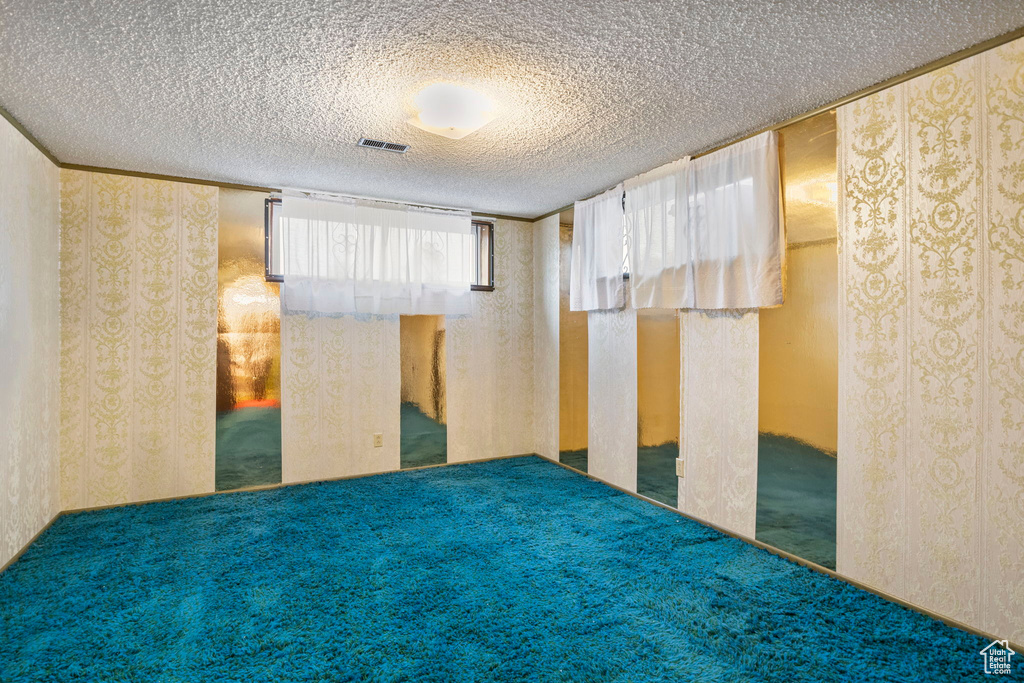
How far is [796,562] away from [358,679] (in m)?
2.22

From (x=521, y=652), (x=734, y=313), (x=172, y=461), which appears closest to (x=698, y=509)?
(x=734, y=313)

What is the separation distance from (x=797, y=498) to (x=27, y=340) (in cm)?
433

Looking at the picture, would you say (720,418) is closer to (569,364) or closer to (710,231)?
(710,231)

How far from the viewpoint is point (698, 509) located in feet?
11.1

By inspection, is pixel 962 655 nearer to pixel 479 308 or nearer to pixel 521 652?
pixel 521 652

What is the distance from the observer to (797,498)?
279 centimetres

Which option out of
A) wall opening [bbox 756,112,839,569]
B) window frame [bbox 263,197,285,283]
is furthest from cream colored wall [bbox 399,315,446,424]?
wall opening [bbox 756,112,839,569]

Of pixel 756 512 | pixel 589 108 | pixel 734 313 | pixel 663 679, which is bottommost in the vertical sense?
pixel 663 679

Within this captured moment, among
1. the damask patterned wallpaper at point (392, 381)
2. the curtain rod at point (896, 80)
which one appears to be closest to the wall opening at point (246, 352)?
the damask patterned wallpaper at point (392, 381)

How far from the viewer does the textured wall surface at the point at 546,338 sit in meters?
4.91

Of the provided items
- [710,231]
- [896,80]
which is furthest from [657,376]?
[896,80]

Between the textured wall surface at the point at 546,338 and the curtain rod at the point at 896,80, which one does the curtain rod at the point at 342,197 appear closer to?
the textured wall surface at the point at 546,338

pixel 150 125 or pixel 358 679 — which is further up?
pixel 150 125

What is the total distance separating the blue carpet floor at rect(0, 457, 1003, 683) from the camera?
1949 mm
